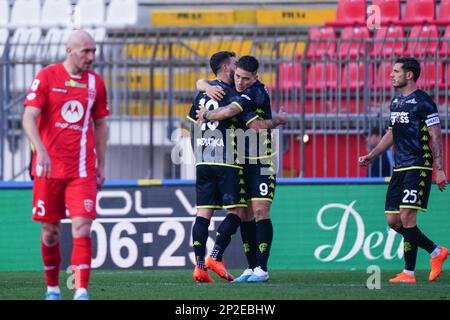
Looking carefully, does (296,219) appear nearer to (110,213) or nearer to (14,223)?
(110,213)

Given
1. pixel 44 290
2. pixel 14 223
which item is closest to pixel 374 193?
pixel 14 223

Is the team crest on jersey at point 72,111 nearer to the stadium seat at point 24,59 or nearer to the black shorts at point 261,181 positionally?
the black shorts at point 261,181

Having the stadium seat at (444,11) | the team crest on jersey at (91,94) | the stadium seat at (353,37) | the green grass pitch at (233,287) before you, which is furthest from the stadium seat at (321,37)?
the team crest on jersey at (91,94)

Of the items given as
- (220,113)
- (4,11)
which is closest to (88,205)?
(220,113)

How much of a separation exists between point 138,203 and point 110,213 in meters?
0.35

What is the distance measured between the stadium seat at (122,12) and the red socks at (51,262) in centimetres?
1308

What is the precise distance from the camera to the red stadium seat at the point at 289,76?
15.1 meters

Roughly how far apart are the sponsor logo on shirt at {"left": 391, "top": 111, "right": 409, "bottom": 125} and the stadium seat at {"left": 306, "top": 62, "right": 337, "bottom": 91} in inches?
137

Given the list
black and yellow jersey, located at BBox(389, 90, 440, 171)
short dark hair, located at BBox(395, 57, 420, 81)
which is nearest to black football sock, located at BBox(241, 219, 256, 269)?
black and yellow jersey, located at BBox(389, 90, 440, 171)

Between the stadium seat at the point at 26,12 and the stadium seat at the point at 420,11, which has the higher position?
the stadium seat at the point at 26,12

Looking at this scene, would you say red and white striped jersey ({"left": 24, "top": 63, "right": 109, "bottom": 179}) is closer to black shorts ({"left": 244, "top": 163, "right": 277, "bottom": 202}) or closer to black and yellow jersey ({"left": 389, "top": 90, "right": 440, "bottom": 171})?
black shorts ({"left": 244, "top": 163, "right": 277, "bottom": 202})

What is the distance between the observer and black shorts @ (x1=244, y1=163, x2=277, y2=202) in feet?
35.5

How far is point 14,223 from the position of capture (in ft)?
45.7

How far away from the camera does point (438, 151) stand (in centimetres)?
1098
